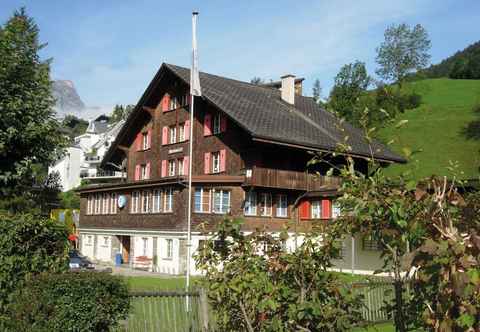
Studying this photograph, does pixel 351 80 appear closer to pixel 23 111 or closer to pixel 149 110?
pixel 149 110

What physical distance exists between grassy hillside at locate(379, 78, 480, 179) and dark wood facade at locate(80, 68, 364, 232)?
16.0m

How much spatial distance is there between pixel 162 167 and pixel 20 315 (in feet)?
108

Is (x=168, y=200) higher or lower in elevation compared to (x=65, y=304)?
higher

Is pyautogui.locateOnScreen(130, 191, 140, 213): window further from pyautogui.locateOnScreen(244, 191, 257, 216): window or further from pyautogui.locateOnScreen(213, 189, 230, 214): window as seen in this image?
pyautogui.locateOnScreen(244, 191, 257, 216): window

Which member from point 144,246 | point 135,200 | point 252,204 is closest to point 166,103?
point 135,200

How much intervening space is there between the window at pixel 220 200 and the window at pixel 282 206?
3561mm

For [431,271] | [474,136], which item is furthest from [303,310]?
[474,136]

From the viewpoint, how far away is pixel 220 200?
33.5 meters

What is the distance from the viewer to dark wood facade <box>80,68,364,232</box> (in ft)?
109

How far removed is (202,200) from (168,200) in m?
2.59

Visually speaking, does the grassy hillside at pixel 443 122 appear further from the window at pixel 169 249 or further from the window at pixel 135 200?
the window at pixel 169 249

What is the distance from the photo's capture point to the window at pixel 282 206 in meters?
35.5

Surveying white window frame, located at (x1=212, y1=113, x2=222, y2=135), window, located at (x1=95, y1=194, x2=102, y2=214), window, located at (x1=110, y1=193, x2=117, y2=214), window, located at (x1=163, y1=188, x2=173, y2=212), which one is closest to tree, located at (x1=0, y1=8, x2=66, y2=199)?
window, located at (x1=163, y1=188, x2=173, y2=212)

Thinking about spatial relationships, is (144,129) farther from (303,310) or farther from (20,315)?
(303,310)
